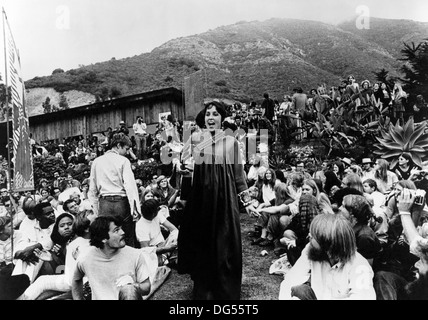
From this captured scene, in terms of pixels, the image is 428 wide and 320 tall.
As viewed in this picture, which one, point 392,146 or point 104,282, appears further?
point 392,146

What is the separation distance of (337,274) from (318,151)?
349cm

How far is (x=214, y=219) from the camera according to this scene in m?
3.52

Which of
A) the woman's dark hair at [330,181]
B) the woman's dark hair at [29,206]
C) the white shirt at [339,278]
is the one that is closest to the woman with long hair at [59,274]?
the woman's dark hair at [29,206]

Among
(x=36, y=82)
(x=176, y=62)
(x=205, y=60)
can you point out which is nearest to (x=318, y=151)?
(x=205, y=60)

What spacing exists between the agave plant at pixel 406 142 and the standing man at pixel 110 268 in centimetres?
330

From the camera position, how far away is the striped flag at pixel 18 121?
4922 mm

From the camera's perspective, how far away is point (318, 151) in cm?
683

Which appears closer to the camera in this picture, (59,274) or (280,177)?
(59,274)

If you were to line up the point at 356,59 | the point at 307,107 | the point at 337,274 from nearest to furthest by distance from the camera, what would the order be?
1. the point at 337,274
2. the point at 307,107
3. the point at 356,59

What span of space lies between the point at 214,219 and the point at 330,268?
105cm

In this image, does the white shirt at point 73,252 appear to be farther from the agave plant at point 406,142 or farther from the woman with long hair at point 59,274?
the agave plant at point 406,142

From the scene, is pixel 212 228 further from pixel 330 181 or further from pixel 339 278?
pixel 330 181

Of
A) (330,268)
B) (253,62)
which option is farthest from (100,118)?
(330,268)
